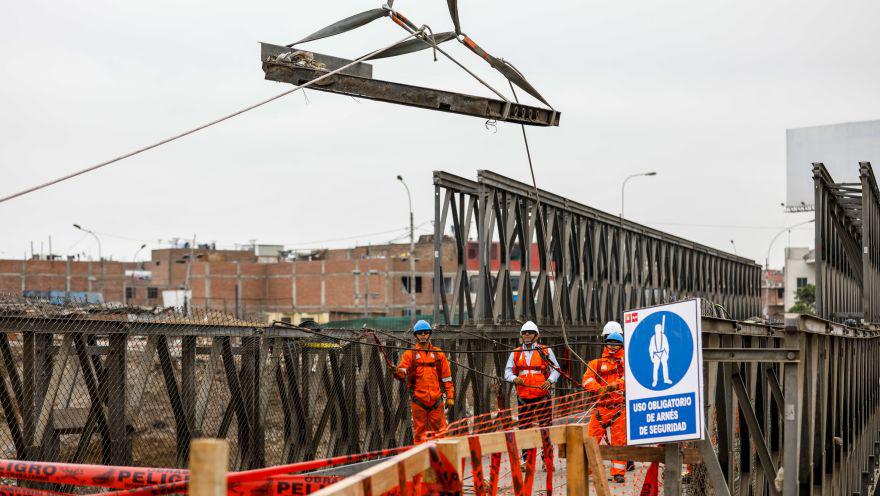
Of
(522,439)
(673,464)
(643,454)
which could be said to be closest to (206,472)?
(522,439)

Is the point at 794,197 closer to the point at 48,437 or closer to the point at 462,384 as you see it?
the point at 462,384

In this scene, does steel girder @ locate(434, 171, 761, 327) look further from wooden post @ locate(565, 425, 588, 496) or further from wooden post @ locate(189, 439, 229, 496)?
wooden post @ locate(189, 439, 229, 496)

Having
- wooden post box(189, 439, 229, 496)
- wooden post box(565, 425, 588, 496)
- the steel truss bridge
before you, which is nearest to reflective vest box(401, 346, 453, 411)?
the steel truss bridge

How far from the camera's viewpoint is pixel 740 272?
195ft

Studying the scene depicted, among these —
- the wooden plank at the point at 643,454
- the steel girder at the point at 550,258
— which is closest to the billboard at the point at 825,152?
the steel girder at the point at 550,258

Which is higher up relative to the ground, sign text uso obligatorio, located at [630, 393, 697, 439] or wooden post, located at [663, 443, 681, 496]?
sign text uso obligatorio, located at [630, 393, 697, 439]

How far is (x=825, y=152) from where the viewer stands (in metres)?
78.9

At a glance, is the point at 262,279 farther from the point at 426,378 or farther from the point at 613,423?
the point at 613,423

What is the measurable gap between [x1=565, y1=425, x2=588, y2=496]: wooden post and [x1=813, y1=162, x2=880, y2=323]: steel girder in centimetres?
1376

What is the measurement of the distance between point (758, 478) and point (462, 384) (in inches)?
192

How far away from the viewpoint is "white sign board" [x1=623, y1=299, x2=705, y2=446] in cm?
743

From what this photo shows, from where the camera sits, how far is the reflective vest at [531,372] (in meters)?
13.5

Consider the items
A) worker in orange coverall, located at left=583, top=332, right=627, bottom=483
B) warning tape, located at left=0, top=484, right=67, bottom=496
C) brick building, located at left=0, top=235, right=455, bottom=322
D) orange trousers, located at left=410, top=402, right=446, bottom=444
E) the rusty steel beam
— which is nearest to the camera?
warning tape, located at left=0, top=484, right=67, bottom=496

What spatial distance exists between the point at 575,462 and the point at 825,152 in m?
77.4
